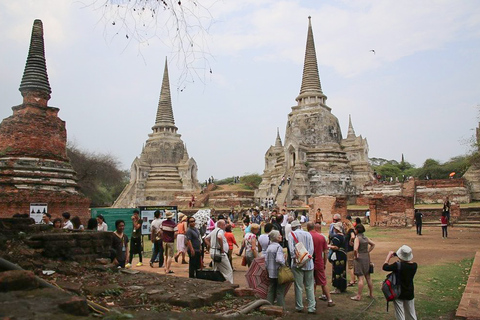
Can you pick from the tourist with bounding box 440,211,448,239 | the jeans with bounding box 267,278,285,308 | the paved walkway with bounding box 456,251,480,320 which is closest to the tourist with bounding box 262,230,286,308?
the jeans with bounding box 267,278,285,308

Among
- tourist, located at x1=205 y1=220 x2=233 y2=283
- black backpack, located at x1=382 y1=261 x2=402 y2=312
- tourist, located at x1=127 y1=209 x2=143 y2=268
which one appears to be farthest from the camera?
tourist, located at x1=127 y1=209 x2=143 y2=268

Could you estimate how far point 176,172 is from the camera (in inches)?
1743

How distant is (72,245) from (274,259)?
3.13 meters

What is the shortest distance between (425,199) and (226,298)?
3213 centimetres

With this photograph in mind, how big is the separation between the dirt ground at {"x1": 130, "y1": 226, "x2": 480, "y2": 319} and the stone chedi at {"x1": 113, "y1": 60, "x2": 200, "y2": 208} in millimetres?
26466

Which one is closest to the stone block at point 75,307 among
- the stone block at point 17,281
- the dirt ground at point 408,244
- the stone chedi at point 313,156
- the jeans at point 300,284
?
the stone block at point 17,281

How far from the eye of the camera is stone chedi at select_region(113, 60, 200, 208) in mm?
41812

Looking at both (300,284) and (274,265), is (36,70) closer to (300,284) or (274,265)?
(274,265)

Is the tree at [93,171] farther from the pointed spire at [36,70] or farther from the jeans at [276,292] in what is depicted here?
the jeans at [276,292]

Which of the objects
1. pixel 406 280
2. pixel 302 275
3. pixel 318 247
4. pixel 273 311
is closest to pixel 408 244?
pixel 318 247

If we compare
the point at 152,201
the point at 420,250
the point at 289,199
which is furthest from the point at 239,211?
the point at 420,250

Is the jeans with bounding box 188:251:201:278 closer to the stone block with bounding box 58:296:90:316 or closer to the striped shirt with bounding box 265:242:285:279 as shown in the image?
the striped shirt with bounding box 265:242:285:279

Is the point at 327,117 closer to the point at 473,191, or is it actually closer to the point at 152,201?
the point at 473,191

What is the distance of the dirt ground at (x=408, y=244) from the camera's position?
6973 millimetres
